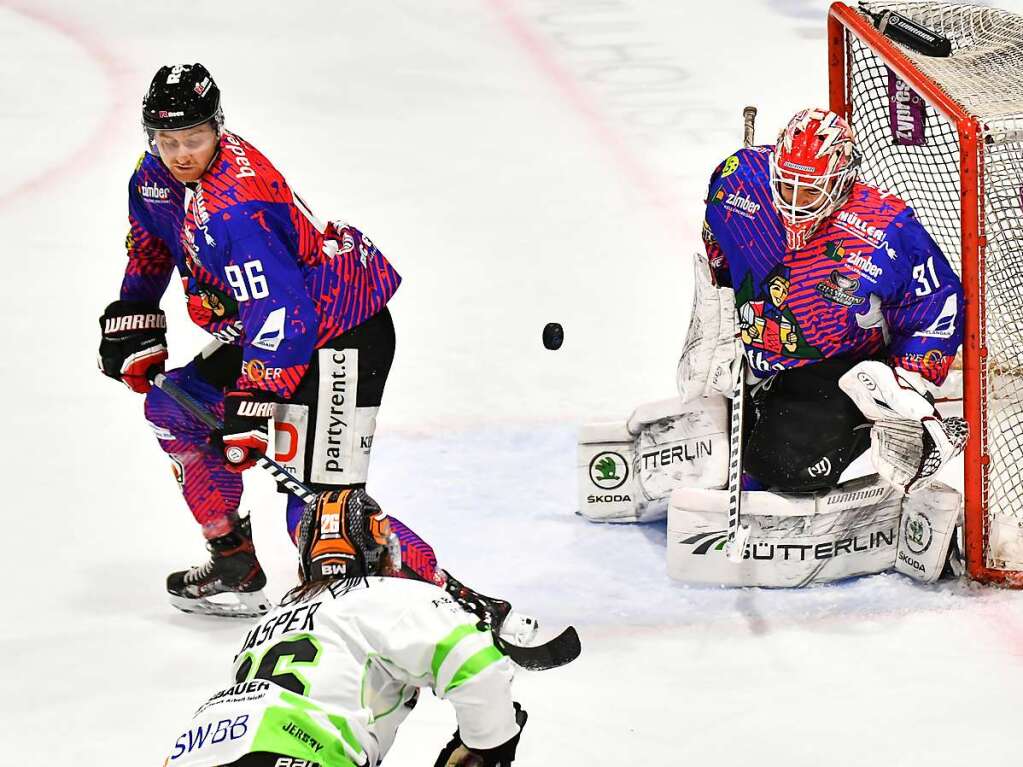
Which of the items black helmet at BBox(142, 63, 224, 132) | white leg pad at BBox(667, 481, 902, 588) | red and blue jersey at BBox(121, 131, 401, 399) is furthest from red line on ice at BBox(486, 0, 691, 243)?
black helmet at BBox(142, 63, 224, 132)

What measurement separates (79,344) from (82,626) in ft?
5.37

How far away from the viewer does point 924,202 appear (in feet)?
15.6

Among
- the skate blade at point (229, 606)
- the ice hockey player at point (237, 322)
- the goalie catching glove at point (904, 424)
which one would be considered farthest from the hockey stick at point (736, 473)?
the skate blade at point (229, 606)

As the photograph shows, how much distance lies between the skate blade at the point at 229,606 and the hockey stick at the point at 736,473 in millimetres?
Answer: 1076

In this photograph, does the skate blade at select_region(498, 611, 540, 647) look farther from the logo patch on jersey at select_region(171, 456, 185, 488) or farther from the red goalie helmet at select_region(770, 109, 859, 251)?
the red goalie helmet at select_region(770, 109, 859, 251)

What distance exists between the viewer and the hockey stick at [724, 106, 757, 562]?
12.9 ft

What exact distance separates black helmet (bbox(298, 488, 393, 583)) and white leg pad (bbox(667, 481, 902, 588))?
1404mm

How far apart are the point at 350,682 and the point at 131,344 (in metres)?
1.61

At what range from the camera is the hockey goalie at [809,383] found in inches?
149

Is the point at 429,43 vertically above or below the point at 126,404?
above

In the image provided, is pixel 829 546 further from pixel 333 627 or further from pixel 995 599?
pixel 333 627

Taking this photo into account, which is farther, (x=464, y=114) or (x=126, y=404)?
(x=464, y=114)

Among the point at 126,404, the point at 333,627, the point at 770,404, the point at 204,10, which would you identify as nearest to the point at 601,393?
the point at 770,404

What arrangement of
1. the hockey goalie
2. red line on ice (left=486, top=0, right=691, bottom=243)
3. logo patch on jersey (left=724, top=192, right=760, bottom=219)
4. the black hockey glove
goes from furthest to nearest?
red line on ice (left=486, top=0, right=691, bottom=243), logo patch on jersey (left=724, top=192, right=760, bottom=219), the hockey goalie, the black hockey glove
